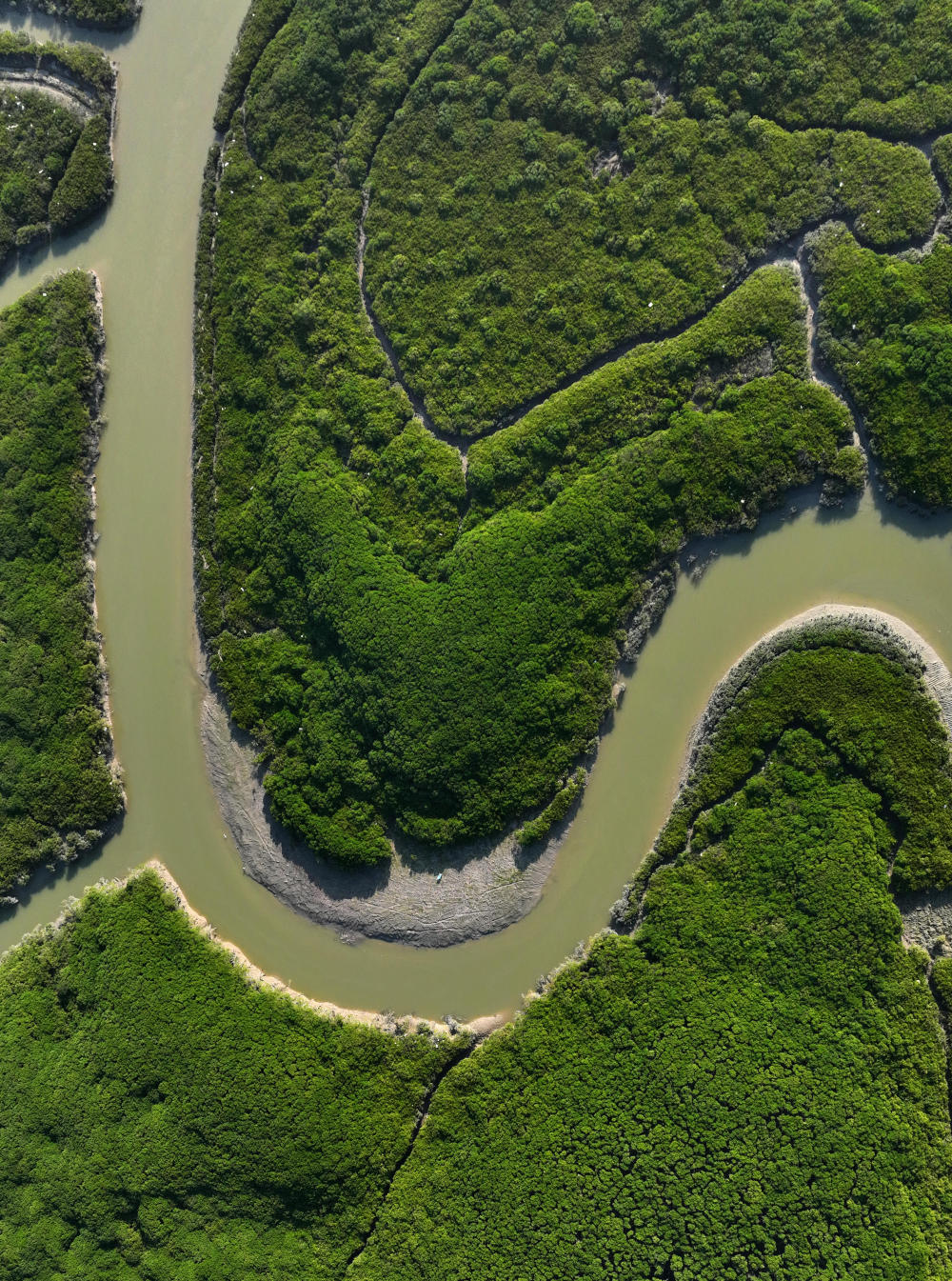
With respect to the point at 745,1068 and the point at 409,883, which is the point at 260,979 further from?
the point at 745,1068

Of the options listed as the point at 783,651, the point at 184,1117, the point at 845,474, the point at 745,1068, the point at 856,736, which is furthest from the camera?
the point at 845,474

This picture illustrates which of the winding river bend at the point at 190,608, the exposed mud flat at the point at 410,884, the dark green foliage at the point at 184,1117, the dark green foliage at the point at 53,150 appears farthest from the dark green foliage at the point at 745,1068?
the dark green foliage at the point at 53,150

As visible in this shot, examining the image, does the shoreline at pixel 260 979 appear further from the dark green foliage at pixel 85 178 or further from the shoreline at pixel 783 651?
the dark green foliage at pixel 85 178

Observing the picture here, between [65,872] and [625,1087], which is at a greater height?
[65,872]

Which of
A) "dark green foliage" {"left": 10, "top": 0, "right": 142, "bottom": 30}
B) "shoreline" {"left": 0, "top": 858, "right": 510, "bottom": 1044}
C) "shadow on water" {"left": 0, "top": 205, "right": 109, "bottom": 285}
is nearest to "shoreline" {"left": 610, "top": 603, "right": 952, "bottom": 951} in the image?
"shoreline" {"left": 0, "top": 858, "right": 510, "bottom": 1044}

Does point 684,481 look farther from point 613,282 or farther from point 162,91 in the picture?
point 162,91

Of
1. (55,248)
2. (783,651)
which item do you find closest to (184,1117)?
(783,651)
